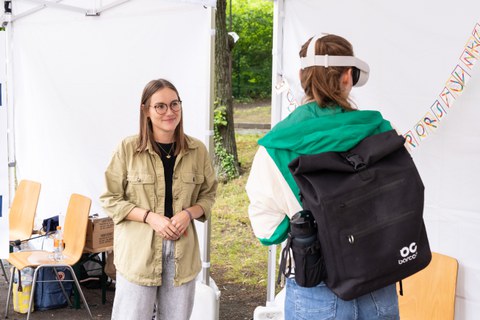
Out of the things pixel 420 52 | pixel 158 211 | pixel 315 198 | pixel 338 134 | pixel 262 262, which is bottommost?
pixel 262 262

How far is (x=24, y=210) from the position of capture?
5.53m

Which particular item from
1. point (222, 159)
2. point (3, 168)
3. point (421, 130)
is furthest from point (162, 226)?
point (222, 159)

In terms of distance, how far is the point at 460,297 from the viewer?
10.7 feet

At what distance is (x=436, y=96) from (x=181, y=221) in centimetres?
137

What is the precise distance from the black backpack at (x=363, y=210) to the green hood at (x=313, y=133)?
1.4 inches

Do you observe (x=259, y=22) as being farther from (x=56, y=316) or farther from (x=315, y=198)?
(x=315, y=198)

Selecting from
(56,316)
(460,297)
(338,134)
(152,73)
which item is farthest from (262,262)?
(338,134)

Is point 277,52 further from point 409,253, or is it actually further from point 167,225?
point 409,253

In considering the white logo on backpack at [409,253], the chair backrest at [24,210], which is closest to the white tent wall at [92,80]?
the chair backrest at [24,210]

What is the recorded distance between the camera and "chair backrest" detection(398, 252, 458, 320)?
3.23 m

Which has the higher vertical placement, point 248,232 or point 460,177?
point 460,177

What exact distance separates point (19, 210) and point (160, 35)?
86.1 inches

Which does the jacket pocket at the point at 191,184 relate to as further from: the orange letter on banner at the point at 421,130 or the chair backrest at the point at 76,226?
the chair backrest at the point at 76,226

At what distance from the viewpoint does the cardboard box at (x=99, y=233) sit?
199 inches
